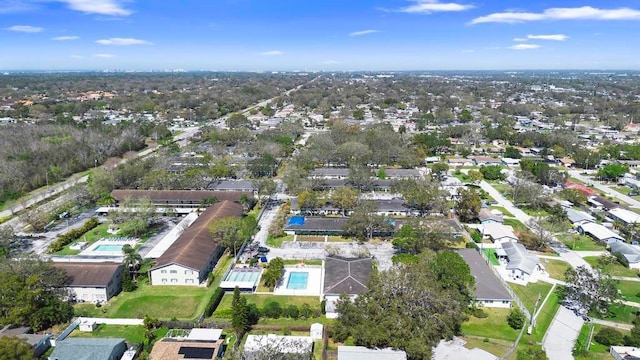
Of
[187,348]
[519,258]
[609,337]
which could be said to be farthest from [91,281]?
[609,337]

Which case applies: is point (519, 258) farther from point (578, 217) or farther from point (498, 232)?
point (578, 217)

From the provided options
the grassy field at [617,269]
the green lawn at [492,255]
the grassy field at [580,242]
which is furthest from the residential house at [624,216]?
the green lawn at [492,255]

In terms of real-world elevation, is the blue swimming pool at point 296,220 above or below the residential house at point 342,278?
above

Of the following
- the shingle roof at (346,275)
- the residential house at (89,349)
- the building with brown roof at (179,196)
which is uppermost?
the building with brown roof at (179,196)

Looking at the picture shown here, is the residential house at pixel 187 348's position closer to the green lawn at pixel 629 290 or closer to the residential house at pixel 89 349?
the residential house at pixel 89 349

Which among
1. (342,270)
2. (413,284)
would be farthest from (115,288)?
(413,284)
